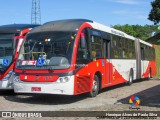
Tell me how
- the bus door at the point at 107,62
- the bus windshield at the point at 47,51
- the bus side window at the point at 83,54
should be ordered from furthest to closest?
the bus door at the point at 107,62 < the bus side window at the point at 83,54 < the bus windshield at the point at 47,51

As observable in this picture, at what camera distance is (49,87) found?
12680 mm

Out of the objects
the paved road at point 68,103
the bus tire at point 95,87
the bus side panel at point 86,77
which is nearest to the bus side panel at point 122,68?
the bus tire at point 95,87

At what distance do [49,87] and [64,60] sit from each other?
103 centimetres

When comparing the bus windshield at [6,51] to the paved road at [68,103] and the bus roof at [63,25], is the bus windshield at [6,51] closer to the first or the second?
the paved road at [68,103]

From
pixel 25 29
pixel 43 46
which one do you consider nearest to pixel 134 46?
pixel 25 29

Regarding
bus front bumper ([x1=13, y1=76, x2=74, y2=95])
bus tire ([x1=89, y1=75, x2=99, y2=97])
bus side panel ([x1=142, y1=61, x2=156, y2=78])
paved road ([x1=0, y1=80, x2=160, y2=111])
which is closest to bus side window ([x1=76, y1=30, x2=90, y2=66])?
bus front bumper ([x1=13, y1=76, x2=74, y2=95])

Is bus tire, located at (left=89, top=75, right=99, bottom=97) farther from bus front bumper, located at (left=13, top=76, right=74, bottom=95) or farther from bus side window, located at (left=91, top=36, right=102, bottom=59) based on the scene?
bus front bumper, located at (left=13, top=76, right=74, bottom=95)

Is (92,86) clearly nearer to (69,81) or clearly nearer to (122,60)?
(69,81)

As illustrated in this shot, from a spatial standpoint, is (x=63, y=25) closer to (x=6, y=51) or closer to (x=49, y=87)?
(x=49, y=87)

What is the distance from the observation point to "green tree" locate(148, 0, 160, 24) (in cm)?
6515

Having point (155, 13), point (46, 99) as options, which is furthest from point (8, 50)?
point (155, 13)

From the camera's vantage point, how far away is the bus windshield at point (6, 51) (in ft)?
49.9

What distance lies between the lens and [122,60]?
19500mm

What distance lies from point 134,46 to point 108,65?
650 centimetres
